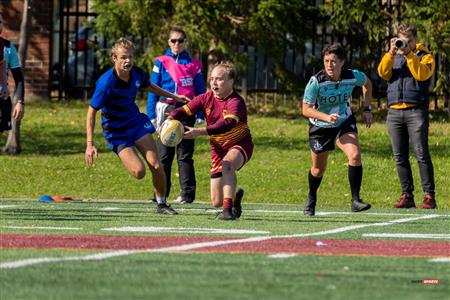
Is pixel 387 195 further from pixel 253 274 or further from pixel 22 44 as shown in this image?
pixel 253 274

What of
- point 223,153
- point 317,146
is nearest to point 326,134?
point 317,146

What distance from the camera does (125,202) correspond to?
1702 centimetres

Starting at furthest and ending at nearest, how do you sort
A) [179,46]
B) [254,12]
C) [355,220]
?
1. [254,12]
2. [179,46]
3. [355,220]

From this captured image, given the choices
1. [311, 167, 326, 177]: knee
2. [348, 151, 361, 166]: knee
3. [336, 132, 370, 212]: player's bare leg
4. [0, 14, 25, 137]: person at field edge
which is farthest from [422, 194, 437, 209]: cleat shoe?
[0, 14, 25, 137]: person at field edge

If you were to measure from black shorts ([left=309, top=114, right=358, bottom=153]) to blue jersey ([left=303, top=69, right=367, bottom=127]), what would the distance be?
47mm

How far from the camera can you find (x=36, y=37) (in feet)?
86.8

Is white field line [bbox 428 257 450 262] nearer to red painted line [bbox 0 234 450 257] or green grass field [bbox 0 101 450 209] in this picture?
red painted line [bbox 0 234 450 257]

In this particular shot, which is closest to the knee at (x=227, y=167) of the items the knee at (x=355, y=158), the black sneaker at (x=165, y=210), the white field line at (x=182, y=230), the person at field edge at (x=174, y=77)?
the black sneaker at (x=165, y=210)

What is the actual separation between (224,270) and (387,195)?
37.5 feet

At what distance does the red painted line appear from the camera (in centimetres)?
877

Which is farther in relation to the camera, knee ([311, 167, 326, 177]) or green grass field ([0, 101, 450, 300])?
knee ([311, 167, 326, 177])

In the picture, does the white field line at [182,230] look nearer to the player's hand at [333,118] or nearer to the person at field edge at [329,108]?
the player's hand at [333,118]

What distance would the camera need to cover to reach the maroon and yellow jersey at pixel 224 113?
12.7 metres

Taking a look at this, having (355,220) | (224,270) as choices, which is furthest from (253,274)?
(355,220)
